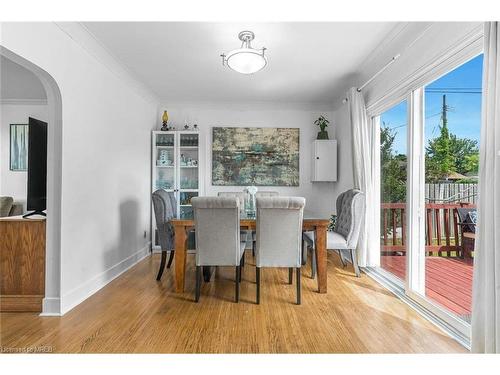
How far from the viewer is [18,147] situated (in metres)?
3.80

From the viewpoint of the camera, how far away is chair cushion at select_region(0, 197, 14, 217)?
3541 millimetres

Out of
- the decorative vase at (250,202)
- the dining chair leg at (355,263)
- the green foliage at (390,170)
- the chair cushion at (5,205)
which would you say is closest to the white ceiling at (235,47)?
the green foliage at (390,170)

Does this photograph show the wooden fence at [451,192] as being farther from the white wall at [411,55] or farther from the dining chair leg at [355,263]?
the dining chair leg at [355,263]

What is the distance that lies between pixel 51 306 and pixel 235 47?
2.98m

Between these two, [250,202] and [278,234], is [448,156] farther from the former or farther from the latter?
[250,202]

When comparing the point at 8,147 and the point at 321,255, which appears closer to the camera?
the point at 321,255

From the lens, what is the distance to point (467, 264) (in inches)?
86.3

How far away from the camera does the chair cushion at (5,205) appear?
11.6 ft

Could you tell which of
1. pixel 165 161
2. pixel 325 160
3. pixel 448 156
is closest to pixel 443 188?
pixel 448 156

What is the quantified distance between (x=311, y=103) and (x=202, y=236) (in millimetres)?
3400

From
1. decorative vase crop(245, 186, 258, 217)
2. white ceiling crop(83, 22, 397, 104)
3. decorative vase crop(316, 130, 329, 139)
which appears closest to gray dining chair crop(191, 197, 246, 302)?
decorative vase crop(245, 186, 258, 217)

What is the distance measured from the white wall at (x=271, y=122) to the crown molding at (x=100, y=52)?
0.92 meters

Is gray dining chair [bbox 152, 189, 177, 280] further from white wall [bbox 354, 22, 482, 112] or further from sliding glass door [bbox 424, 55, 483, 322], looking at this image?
white wall [bbox 354, 22, 482, 112]

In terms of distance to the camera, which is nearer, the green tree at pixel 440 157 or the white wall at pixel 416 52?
the white wall at pixel 416 52
